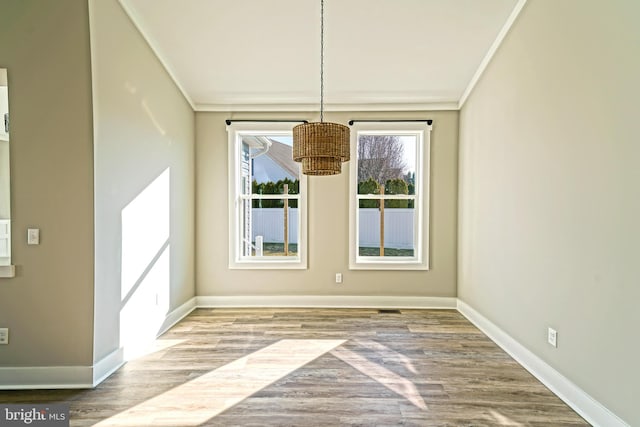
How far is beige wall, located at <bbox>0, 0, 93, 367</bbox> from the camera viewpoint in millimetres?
2297

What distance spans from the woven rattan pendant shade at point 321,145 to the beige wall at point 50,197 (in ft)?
5.11

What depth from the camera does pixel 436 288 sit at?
429 centimetres

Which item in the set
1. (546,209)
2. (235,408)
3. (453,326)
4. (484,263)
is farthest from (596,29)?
(235,408)

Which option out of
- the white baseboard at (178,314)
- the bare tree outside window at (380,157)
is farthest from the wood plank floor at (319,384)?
the bare tree outside window at (380,157)

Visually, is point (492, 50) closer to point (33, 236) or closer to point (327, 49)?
point (327, 49)

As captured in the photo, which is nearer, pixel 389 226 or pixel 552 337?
pixel 552 337

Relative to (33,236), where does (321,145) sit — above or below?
above

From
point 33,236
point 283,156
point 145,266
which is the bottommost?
point 145,266

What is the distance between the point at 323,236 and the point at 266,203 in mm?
950

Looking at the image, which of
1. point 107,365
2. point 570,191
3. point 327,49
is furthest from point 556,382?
point 327,49

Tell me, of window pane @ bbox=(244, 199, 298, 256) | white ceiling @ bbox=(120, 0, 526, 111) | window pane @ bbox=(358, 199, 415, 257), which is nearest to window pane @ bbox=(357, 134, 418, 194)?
window pane @ bbox=(358, 199, 415, 257)

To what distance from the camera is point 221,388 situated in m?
2.33

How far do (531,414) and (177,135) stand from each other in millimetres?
4147

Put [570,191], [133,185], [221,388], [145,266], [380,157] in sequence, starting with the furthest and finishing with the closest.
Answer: [380,157]
[145,266]
[133,185]
[221,388]
[570,191]
